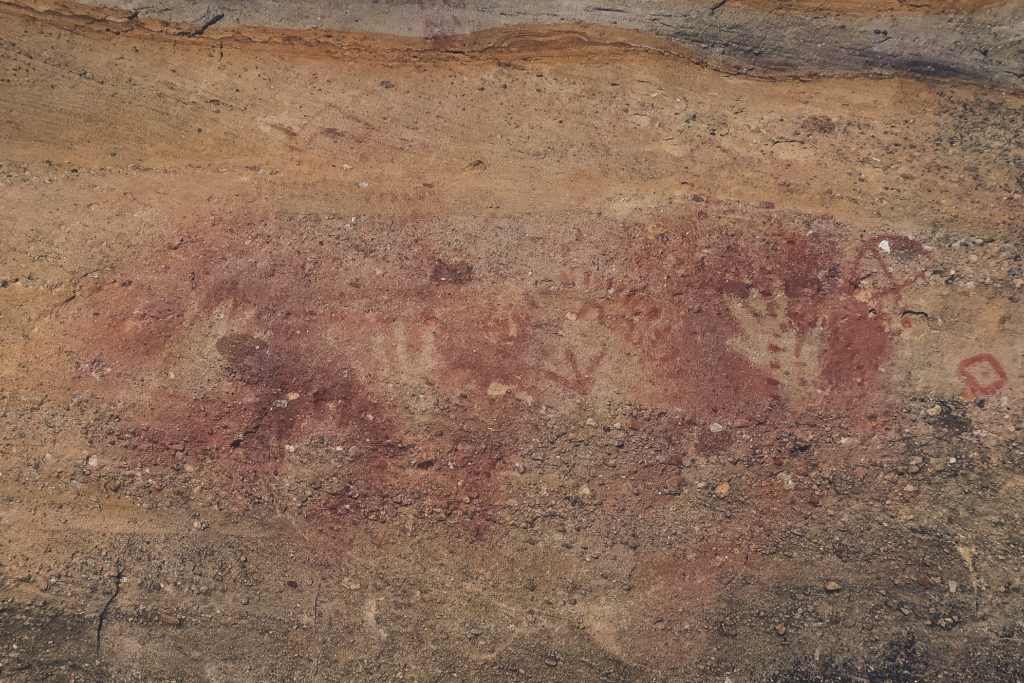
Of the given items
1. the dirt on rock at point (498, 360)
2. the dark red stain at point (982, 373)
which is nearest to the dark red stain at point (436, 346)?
the dirt on rock at point (498, 360)

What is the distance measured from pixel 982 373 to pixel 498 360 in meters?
Result: 4.93

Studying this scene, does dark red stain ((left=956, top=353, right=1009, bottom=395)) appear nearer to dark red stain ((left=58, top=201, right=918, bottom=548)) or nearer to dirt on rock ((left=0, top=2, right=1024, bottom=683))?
dirt on rock ((left=0, top=2, right=1024, bottom=683))

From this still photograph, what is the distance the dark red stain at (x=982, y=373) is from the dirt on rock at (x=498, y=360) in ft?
0.10

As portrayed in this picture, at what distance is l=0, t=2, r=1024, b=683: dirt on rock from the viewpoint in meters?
5.48

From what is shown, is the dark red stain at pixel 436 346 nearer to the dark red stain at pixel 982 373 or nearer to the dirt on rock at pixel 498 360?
the dirt on rock at pixel 498 360

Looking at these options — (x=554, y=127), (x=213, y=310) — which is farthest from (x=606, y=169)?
(x=213, y=310)

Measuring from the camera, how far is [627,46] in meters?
7.45

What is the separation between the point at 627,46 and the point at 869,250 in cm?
375

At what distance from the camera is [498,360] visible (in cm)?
622

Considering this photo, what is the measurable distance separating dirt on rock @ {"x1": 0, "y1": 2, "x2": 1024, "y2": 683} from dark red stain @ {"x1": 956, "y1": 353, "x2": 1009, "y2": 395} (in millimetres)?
31

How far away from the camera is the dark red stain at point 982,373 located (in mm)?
6070

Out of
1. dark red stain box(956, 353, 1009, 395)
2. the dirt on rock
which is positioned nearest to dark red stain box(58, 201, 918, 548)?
the dirt on rock

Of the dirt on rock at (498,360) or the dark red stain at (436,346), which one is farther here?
the dark red stain at (436,346)

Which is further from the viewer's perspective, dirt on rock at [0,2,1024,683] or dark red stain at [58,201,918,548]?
dark red stain at [58,201,918,548]
